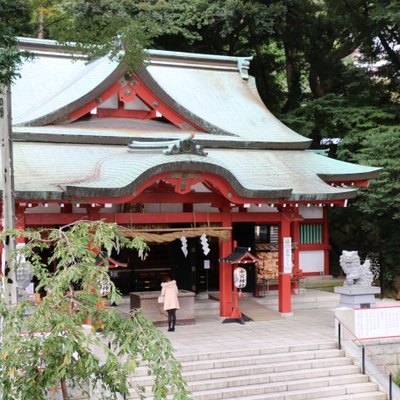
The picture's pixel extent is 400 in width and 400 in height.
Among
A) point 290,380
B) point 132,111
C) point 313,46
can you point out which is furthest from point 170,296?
point 313,46

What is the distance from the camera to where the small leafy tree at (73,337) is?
591 centimetres

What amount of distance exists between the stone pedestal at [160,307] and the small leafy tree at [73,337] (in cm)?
984

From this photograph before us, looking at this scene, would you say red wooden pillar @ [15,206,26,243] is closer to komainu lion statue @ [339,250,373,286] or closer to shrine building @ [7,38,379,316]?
shrine building @ [7,38,379,316]

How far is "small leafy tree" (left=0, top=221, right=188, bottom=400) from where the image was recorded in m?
5.91

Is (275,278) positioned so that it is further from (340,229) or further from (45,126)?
(45,126)

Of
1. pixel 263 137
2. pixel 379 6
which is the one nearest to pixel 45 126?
pixel 263 137

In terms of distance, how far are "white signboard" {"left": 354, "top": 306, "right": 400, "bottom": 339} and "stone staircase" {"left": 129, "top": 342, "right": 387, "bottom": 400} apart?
0.76 metres

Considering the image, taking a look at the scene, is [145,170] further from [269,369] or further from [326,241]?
[326,241]

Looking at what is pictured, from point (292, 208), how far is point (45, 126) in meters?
7.27

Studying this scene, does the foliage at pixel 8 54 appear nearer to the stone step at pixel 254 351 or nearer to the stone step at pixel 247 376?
the stone step at pixel 247 376

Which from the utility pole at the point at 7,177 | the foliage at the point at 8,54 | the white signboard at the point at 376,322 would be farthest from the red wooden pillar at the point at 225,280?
the foliage at the point at 8,54

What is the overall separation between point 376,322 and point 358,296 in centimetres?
108

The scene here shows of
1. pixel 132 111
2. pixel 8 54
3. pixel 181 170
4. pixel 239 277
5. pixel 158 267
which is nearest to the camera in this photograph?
pixel 8 54

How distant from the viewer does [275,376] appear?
42.7 feet
